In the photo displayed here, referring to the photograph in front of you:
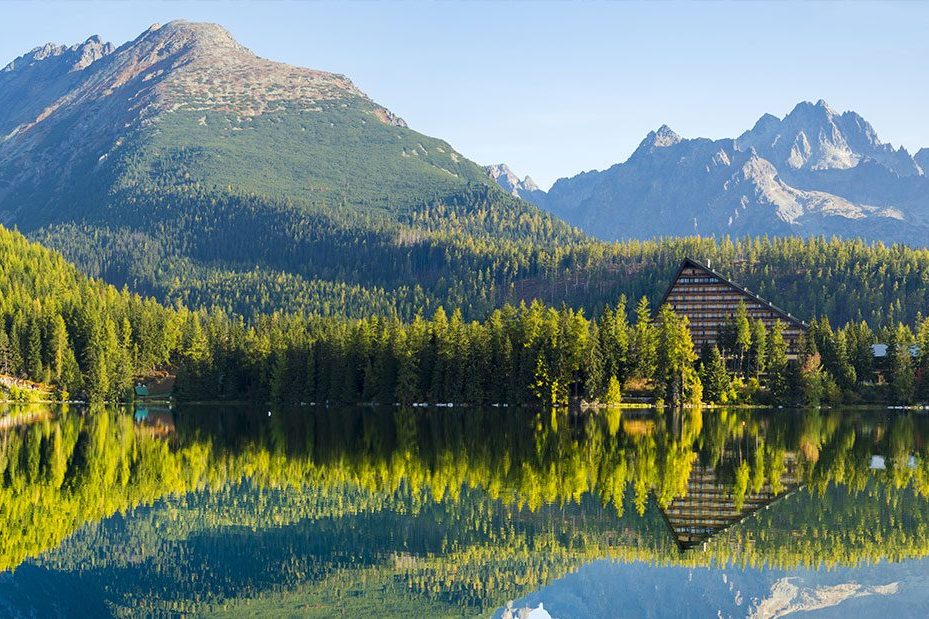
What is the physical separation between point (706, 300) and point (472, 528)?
14419 centimetres

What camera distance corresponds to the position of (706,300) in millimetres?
194500

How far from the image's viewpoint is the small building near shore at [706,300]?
191 meters

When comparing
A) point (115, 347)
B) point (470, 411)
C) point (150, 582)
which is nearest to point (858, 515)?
point (150, 582)

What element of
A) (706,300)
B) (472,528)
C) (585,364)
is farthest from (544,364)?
(472,528)

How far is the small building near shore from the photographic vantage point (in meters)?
191

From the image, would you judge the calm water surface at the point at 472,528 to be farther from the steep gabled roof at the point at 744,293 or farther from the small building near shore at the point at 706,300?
the small building near shore at the point at 706,300

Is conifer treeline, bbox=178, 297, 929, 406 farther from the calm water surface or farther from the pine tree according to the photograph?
the calm water surface

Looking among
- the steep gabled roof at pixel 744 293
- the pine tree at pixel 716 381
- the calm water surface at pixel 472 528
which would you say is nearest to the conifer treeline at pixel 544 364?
the pine tree at pixel 716 381

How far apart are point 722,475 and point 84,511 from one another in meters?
38.9

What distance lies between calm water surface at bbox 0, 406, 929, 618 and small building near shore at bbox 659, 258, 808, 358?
9229 cm

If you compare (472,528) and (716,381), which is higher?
(716,381)

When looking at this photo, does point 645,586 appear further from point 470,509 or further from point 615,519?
point 470,509

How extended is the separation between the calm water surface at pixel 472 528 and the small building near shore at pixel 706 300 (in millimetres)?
92287

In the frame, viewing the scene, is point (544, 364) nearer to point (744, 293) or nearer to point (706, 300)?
point (706, 300)
